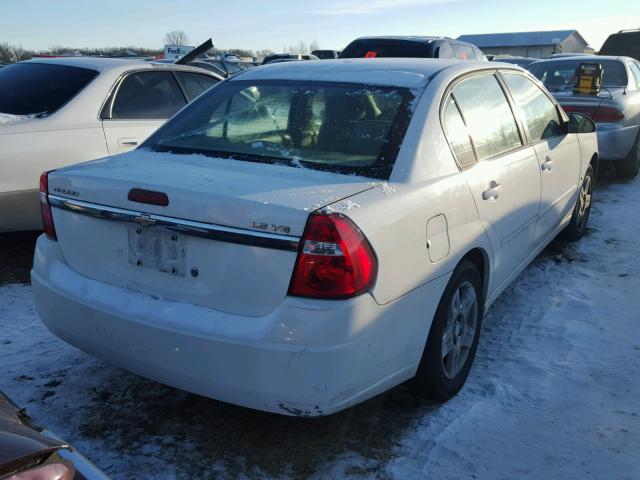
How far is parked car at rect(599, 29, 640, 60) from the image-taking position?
16109 millimetres

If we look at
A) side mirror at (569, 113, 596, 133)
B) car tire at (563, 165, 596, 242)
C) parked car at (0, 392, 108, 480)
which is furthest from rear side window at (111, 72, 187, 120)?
parked car at (0, 392, 108, 480)

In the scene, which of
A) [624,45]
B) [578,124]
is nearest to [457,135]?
[578,124]

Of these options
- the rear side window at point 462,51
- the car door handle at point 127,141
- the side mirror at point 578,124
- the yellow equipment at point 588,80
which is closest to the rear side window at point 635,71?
the yellow equipment at point 588,80

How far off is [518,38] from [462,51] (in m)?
76.7

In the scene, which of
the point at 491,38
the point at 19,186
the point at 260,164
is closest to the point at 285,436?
the point at 260,164

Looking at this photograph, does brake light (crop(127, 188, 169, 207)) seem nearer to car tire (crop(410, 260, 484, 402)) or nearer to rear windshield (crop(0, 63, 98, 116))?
car tire (crop(410, 260, 484, 402))

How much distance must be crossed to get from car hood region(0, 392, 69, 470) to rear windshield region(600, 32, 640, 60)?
1733 centimetres

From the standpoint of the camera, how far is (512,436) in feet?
8.87

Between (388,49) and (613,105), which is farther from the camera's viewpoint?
(388,49)

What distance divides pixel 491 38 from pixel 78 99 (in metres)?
83.1

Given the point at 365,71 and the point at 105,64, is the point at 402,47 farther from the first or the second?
the point at 365,71

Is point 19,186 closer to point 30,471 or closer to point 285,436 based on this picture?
point 285,436

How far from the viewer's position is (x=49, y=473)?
1.40m

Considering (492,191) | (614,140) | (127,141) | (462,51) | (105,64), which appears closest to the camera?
(492,191)
